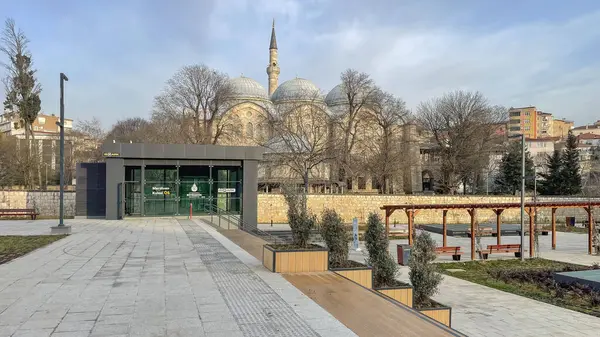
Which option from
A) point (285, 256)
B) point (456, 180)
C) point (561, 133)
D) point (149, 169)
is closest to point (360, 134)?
point (456, 180)

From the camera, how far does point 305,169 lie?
138 ft

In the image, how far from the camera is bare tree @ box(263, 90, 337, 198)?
4228 cm

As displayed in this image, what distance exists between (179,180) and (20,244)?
12.7m

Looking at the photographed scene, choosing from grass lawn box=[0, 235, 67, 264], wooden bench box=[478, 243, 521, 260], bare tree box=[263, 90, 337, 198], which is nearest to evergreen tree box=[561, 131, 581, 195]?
bare tree box=[263, 90, 337, 198]

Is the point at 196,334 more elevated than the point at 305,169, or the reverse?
the point at 305,169

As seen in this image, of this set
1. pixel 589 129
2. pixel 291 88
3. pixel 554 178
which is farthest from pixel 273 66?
pixel 589 129

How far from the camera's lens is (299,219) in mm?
9891

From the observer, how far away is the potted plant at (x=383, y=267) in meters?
8.05

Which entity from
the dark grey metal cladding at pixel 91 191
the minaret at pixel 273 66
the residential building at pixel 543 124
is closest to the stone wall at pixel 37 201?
the dark grey metal cladding at pixel 91 191

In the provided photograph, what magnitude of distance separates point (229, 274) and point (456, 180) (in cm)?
4560

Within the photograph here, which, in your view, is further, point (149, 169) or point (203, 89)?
point (203, 89)

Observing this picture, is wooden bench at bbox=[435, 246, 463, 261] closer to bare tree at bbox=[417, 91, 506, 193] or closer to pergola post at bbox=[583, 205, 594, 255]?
pergola post at bbox=[583, 205, 594, 255]

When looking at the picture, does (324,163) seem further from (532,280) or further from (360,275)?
(360,275)

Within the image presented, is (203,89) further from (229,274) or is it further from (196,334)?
(196,334)
